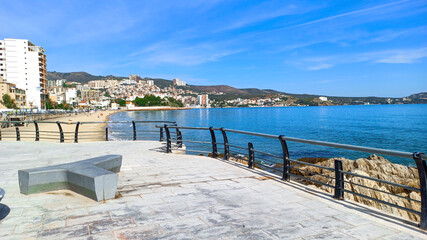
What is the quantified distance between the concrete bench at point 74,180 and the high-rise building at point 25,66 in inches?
4320

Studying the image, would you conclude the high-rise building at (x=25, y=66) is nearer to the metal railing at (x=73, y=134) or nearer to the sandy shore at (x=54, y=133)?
the sandy shore at (x=54, y=133)

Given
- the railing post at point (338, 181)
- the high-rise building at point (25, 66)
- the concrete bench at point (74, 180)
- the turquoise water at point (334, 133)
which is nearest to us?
the railing post at point (338, 181)

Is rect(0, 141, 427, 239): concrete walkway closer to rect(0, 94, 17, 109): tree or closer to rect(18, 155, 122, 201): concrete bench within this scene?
rect(18, 155, 122, 201): concrete bench

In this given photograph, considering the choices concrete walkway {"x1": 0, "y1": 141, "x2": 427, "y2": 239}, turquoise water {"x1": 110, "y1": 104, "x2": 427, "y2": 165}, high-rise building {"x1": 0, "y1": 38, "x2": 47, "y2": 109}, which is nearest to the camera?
concrete walkway {"x1": 0, "y1": 141, "x2": 427, "y2": 239}

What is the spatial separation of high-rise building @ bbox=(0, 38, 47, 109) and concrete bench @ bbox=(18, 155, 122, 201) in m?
110

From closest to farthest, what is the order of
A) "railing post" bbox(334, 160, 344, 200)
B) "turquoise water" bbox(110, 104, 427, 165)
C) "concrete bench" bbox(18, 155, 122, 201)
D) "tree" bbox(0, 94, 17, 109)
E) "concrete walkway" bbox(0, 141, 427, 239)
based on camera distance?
"concrete walkway" bbox(0, 141, 427, 239) < "railing post" bbox(334, 160, 344, 200) < "concrete bench" bbox(18, 155, 122, 201) < "turquoise water" bbox(110, 104, 427, 165) < "tree" bbox(0, 94, 17, 109)

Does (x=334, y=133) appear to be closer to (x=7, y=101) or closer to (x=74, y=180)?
(x=74, y=180)

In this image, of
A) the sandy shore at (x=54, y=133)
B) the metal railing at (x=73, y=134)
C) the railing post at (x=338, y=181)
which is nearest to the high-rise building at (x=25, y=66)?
the sandy shore at (x=54, y=133)

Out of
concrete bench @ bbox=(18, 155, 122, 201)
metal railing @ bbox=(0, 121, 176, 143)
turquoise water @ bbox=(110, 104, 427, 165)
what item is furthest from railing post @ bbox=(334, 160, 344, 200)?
metal railing @ bbox=(0, 121, 176, 143)

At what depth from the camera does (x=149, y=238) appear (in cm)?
389

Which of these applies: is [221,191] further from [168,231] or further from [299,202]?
[168,231]

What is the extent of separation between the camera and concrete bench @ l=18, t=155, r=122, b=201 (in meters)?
5.62

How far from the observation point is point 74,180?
6016 mm

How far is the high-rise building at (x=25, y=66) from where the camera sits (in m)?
103
